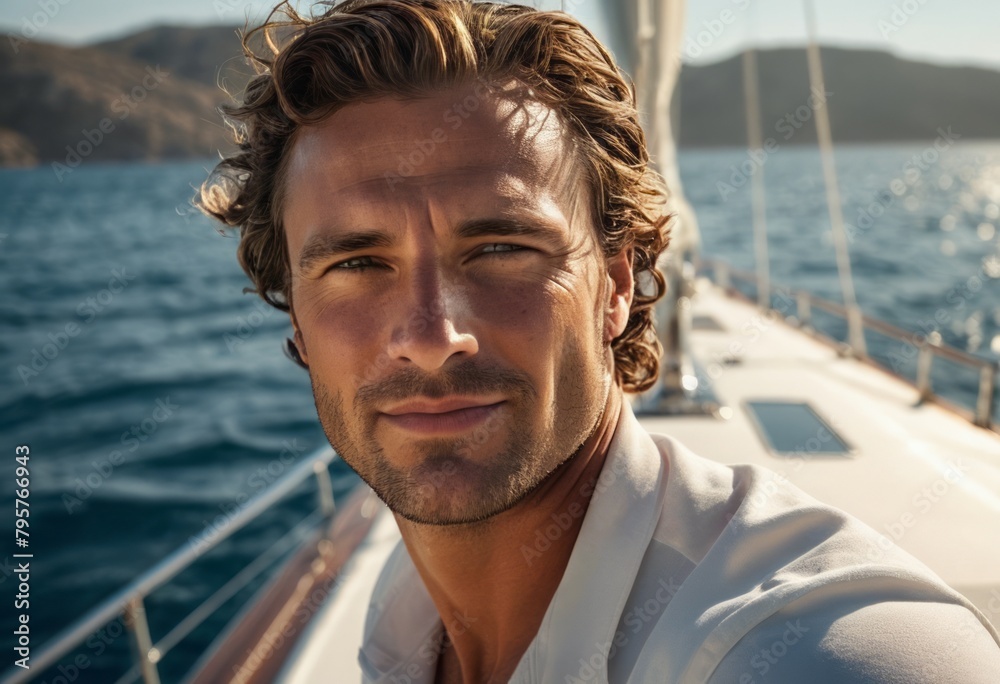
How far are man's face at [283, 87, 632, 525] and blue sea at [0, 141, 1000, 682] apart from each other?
263 cm

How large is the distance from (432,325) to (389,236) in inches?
8.9

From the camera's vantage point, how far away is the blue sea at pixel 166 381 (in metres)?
5.97

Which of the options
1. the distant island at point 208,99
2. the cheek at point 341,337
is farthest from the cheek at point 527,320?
the distant island at point 208,99

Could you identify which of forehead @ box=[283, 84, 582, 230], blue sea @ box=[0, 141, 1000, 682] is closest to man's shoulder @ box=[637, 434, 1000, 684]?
forehead @ box=[283, 84, 582, 230]

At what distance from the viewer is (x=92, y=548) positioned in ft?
20.5

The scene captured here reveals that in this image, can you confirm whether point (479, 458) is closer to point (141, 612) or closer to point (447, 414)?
point (447, 414)

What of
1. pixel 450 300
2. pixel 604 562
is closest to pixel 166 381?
pixel 450 300

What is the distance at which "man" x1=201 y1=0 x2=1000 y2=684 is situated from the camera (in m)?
1.11


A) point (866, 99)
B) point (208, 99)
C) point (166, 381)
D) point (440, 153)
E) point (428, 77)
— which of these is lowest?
point (208, 99)

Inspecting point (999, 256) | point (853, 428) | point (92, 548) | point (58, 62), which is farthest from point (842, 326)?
point (58, 62)

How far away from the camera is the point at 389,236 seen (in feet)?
4.57

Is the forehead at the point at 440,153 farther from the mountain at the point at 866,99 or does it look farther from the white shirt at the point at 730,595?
the mountain at the point at 866,99

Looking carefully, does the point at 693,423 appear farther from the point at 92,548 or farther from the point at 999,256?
the point at 999,256

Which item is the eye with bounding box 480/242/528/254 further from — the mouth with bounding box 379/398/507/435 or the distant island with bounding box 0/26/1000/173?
the distant island with bounding box 0/26/1000/173
